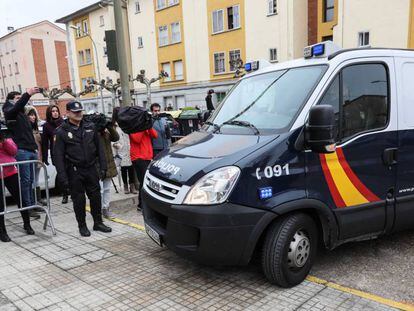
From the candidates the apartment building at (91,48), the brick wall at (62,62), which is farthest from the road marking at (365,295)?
the brick wall at (62,62)

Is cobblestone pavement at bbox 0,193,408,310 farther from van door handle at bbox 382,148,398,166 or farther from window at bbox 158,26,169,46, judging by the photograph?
window at bbox 158,26,169,46

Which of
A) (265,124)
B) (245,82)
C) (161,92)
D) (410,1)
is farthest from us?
(161,92)

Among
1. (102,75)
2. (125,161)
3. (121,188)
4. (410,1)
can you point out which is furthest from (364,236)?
(102,75)

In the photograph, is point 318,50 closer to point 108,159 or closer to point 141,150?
point 141,150

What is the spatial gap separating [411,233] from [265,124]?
274cm

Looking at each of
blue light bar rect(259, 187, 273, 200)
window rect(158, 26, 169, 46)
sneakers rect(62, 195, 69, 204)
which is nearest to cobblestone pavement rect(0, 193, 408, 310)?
blue light bar rect(259, 187, 273, 200)

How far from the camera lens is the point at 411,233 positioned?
5.11 m

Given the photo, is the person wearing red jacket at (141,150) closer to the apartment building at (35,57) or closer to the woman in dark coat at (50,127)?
the woman in dark coat at (50,127)

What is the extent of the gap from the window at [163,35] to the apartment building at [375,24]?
16158 millimetres

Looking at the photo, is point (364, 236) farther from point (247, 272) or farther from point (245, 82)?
point (245, 82)

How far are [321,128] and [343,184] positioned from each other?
77 cm

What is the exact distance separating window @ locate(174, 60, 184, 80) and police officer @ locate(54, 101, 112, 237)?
27.8 m

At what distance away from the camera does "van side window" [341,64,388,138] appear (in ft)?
12.9

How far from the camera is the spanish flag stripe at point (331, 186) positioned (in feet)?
12.3
